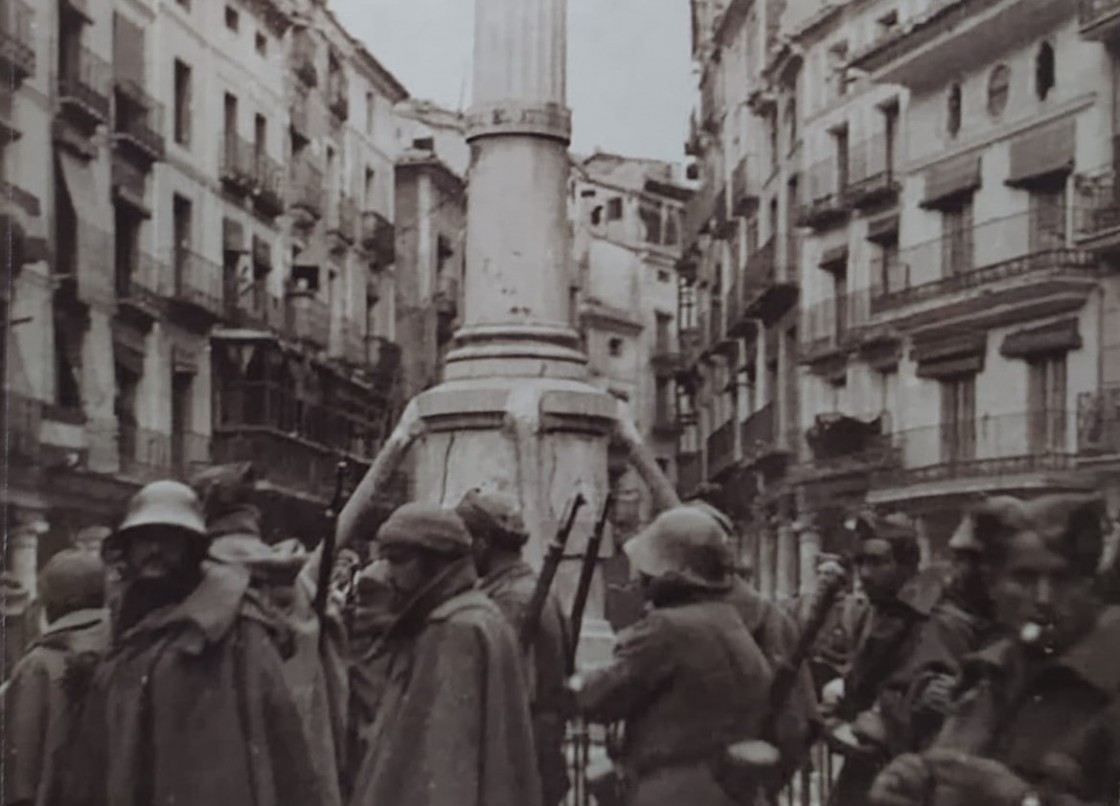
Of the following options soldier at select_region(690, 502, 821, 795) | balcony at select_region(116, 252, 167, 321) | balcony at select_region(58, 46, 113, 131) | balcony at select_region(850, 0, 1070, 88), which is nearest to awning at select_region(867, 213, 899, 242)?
balcony at select_region(850, 0, 1070, 88)

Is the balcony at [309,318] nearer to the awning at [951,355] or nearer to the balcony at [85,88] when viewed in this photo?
the balcony at [85,88]

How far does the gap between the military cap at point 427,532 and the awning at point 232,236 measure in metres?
2.82

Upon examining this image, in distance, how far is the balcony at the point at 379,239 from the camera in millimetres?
7211

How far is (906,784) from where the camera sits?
303cm

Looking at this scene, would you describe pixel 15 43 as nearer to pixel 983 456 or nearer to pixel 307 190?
pixel 307 190

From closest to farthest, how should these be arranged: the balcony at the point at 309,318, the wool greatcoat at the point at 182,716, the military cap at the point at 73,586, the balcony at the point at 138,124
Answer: the wool greatcoat at the point at 182,716 < the military cap at the point at 73,586 < the balcony at the point at 138,124 < the balcony at the point at 309,318

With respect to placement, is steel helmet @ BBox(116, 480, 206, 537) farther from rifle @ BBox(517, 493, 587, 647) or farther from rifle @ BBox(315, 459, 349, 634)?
rifle @ BBox(517, 493, 587, 647)

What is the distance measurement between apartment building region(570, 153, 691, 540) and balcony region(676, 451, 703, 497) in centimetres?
→ 8

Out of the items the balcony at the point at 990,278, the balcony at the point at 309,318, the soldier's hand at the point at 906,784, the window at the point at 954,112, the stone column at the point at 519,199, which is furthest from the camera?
the stone column at the point at 519,199

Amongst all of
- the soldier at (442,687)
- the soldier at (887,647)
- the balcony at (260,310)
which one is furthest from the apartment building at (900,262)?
the soldier at (442,687)

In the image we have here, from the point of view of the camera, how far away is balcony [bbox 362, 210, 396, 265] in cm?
721

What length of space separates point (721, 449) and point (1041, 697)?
3.85 metres

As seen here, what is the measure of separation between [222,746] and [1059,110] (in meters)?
2.96

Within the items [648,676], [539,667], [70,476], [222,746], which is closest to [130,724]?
[222,746]
